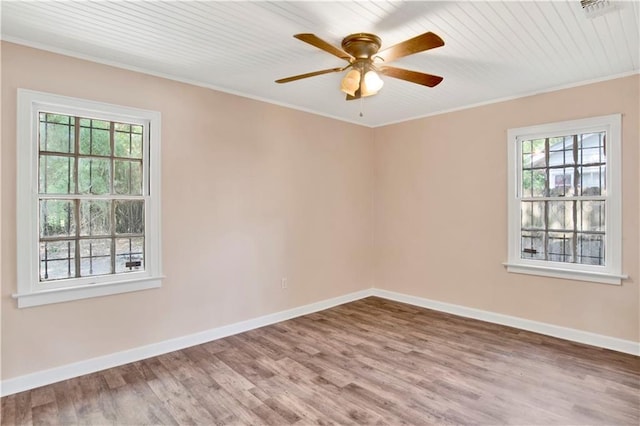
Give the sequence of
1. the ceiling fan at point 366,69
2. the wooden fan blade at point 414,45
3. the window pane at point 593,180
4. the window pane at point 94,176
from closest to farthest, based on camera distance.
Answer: the wooden fan blade at point 414,45, the ceiling fan at point 366,69, the window pane at point 94,176, the window pane at point 593,180

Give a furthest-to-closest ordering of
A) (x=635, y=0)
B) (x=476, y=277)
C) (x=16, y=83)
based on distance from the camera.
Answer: (x=476, y=277) < (x=16, y=83) < (x=635, y=0)

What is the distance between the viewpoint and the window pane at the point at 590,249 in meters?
3.57

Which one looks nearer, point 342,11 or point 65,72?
point 342,11

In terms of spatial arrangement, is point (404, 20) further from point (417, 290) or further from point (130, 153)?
point (417, 290)

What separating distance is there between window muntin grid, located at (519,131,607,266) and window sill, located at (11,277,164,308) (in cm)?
400

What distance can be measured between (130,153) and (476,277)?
4.06 metres

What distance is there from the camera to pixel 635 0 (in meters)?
2.13

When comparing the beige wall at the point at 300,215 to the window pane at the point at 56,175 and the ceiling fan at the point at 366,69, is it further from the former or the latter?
the ceiling fan at the point at 366,69

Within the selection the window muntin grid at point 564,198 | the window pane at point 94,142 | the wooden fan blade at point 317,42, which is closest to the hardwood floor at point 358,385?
the window muntin grid at point 564,198

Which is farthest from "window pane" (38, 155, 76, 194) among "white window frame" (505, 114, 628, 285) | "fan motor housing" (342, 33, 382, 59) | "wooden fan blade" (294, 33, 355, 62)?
"white window frame" (505, 114, 628, 285)

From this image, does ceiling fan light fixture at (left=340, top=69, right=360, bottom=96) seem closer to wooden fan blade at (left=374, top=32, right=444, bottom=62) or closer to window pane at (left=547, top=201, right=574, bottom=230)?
wooden fan blade at (left=374, top=32, right=444, bottom=62)

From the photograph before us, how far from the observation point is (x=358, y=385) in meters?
2.76

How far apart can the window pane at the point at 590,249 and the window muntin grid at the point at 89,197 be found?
4.38 meters

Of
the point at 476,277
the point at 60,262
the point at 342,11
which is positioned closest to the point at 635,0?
the point at 342,11
